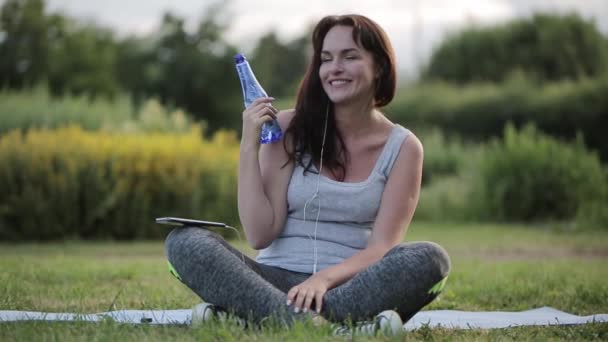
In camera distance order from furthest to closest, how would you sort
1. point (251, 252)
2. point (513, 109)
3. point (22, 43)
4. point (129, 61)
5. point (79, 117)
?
point (129, 61), point (513, 109), point (22, 43), point (79, 117), point (251, 252)

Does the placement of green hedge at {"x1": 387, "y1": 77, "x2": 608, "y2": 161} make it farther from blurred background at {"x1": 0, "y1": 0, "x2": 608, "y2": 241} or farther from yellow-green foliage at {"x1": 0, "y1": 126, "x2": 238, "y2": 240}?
yellow-green foliage at {"x1": 0, "y1": 126, "x2": 238, "y2": 240}

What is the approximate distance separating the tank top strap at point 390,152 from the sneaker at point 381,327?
0.77 m

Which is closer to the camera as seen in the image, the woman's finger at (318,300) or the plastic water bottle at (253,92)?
the woman's finger at (318,300)

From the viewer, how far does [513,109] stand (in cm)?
1991

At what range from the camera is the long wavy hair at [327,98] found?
3.97 meters

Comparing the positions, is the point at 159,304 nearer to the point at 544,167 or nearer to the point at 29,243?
the point at 29,243

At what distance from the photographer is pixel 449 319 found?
4.50 meters

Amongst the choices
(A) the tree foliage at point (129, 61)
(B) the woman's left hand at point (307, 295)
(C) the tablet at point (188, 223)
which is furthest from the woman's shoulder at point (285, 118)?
(A) the tree foliage at point (129, 61)

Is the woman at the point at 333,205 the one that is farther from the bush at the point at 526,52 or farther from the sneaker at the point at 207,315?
the bush at the point at 526,52

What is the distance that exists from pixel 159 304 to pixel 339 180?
1.44m

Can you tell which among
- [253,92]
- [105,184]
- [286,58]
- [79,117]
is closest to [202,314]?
[253,92]

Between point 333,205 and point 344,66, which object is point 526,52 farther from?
point 333,205

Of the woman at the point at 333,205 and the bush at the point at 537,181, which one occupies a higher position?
the woman at the point at 333,205

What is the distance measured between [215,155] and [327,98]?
304 inches
